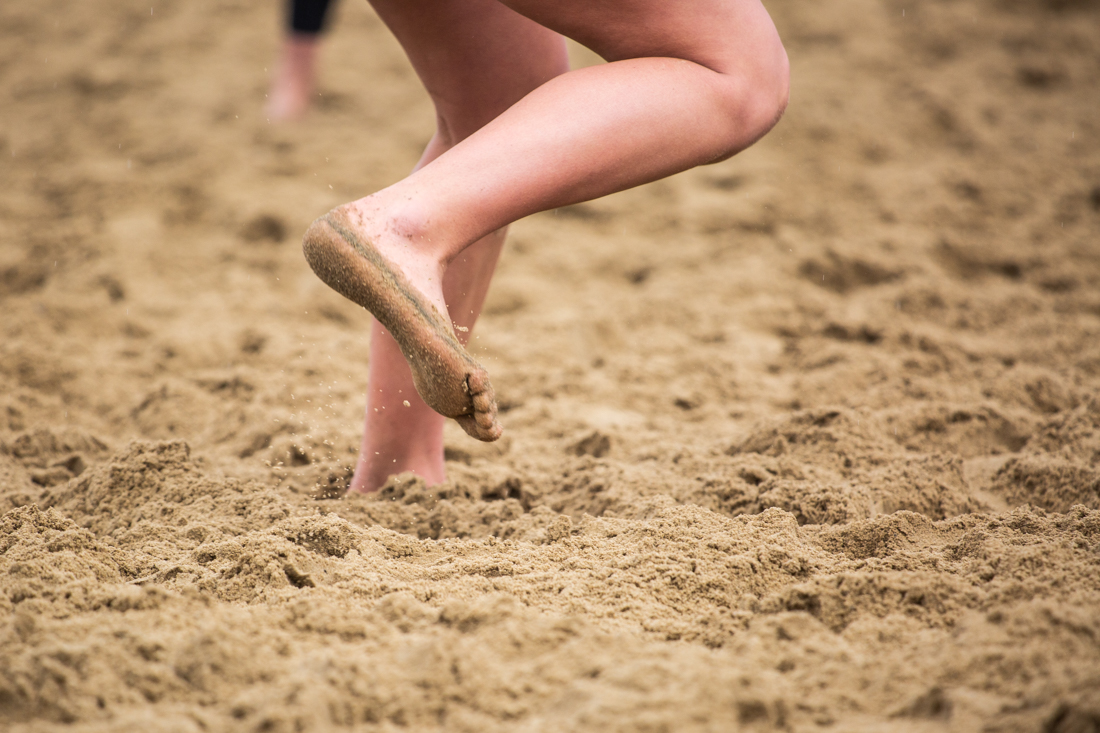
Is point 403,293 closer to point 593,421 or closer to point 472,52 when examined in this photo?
point 472,52

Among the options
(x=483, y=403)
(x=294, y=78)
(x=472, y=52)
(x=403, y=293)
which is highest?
(x=472, y=52)

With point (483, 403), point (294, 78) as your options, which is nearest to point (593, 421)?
point (483, 403)

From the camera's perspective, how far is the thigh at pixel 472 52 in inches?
51.1

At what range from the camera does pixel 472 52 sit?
134 cm

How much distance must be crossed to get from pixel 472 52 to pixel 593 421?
905mm

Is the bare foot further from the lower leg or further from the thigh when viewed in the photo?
the lower leg

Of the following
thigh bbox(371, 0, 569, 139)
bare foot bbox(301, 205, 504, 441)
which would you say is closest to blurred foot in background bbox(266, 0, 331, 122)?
thigh bbox(371, 0, 569, 139)

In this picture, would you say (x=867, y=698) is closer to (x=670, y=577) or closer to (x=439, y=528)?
(x=670, y=577)

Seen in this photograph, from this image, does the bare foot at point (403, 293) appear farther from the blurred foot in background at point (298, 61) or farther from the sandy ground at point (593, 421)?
the blurred foot in background at point (298, 61)

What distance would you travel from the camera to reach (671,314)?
2.55 metres

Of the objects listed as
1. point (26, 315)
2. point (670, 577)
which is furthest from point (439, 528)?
point (26, 315)

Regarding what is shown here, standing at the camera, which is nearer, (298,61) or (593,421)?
(593,421)

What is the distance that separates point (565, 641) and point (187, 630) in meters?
0.43

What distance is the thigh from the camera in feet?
4.25
